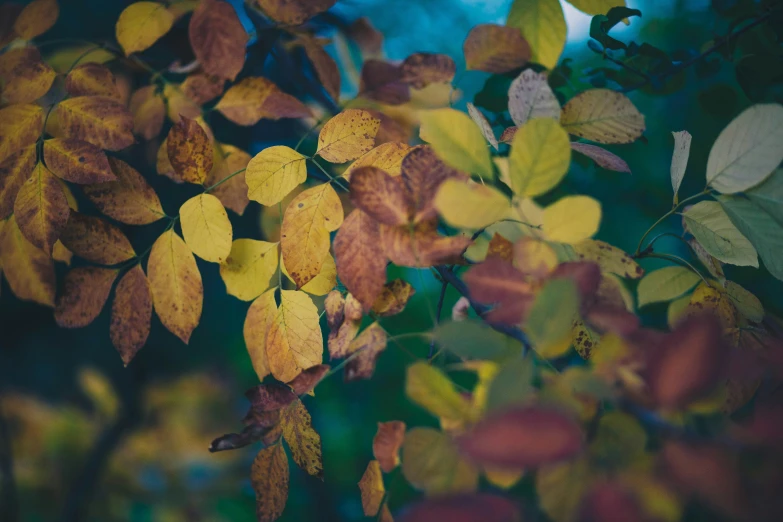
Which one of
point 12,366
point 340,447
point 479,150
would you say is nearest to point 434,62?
point 479,150

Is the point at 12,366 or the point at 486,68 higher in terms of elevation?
the point at 486,68

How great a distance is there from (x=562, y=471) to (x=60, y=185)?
442 mm

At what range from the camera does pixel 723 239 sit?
0.37 meters

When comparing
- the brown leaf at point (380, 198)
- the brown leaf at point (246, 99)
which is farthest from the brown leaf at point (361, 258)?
the brown leaf at point (246, 99)

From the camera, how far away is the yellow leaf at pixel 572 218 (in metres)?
0.28

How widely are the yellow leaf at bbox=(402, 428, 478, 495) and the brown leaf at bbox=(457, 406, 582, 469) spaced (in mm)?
63

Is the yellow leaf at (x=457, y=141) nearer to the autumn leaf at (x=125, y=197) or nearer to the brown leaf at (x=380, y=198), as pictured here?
the brown leaf at (x=380, y=198)

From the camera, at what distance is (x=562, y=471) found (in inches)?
9.0

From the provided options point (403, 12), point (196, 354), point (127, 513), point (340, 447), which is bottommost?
point (127, 513)

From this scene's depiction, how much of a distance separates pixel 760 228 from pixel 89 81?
58 centimetres

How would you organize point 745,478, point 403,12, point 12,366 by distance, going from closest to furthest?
point 745,478 < point 403,12 < point 12,366

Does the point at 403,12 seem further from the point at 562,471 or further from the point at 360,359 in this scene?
the point at 562,471

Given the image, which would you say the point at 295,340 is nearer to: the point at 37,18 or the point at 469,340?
the point at 469,340

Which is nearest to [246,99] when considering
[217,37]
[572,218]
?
[217,37]
